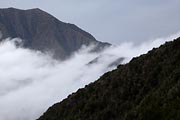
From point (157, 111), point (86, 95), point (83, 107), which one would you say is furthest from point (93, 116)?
point (157, 111)

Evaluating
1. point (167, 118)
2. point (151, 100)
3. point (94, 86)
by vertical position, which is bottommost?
point (167, 118)

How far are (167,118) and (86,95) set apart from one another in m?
34.2

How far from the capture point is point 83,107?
2719 inches

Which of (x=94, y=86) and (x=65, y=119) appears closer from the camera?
(x=65, y=119)

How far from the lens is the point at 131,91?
63156 millimetres

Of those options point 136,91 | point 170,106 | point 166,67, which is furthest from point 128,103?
point 170,106

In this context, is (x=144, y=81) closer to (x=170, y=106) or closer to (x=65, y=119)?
(x=65, y=119)

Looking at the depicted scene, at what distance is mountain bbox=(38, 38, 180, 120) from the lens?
51.2 meters

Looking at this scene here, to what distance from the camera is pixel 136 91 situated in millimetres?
62531

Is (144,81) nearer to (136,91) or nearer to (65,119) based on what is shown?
(136,91)

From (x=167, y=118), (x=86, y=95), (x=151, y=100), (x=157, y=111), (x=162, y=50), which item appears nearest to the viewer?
(x=167, y=118)

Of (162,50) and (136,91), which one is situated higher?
(162,50)

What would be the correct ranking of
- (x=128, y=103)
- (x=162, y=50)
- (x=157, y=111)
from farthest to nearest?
1. (x=162, y=50)
2. (x=128, y=103)
3. (x=157, y=111)

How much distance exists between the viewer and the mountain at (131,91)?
51250mm
